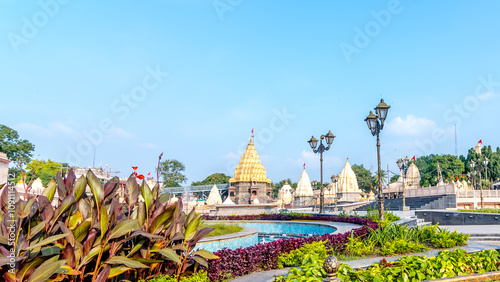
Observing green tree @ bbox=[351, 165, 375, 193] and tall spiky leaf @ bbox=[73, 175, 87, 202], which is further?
green tree @ bbox=[351, 165, 375, 193]

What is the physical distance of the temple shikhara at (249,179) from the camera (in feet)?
213

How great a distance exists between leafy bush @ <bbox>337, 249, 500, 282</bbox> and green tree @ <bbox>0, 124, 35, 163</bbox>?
6632 cm

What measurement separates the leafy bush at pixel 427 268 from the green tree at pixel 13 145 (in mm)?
66315

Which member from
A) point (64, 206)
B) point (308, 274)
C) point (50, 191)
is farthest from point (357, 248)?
point (50, 191)

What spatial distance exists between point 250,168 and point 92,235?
6185 centimetres

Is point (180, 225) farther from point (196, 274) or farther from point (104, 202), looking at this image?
point (104, 202)

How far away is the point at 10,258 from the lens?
3.21 metres

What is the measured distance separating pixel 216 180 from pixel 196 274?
90.0m

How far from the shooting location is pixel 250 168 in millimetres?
65562

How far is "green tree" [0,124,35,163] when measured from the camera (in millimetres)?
60000

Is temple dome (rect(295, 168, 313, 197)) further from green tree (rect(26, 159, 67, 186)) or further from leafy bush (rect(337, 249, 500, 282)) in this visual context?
leafy bush (rect(337, 249, 500, 282))

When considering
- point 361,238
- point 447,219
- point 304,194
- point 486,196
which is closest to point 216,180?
point 304,194

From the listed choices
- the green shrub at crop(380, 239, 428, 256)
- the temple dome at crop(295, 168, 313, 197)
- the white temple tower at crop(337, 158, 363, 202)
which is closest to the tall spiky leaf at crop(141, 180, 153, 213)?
the green shrub at crop(380, 239, 428, 256)

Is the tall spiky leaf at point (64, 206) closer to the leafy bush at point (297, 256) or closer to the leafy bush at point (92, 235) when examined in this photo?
the leafy bush at point (92, 235)
